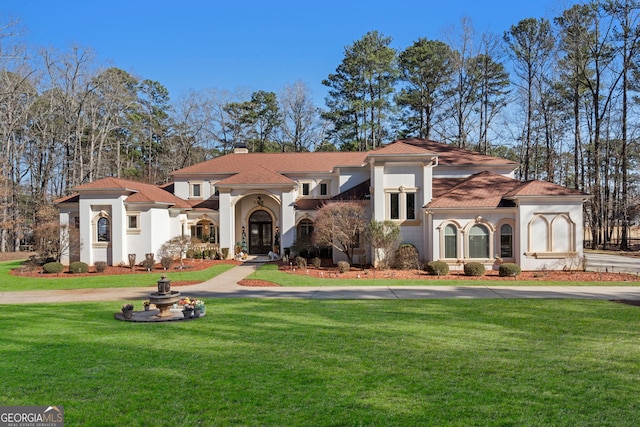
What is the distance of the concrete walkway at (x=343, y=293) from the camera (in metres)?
15.2

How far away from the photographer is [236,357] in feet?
26.4

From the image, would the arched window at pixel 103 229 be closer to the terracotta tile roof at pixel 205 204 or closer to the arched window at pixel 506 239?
the terracotta tile roof at pixel 205 204

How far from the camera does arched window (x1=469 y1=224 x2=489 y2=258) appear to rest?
904 inches

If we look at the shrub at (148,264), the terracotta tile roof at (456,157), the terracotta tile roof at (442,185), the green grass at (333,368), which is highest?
the terracotta tile roof at (456,157)

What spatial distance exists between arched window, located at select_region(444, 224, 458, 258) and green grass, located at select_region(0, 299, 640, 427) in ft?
35.9

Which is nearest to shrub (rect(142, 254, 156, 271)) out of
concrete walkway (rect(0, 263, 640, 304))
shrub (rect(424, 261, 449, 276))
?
concrete walkway (rect(0, 263, 640, 304))

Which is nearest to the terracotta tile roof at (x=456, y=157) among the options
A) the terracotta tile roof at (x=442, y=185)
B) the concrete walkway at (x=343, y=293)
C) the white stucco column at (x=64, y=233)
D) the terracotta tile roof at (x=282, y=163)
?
the terracotta tile roof at (x=442, y=185)

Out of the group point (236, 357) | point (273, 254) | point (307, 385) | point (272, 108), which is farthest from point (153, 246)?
point (272, 108)

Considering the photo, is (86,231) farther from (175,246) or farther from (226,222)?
(226,222)

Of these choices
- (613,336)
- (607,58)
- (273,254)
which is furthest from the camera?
(607,58)

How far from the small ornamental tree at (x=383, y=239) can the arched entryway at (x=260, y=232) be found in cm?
1094

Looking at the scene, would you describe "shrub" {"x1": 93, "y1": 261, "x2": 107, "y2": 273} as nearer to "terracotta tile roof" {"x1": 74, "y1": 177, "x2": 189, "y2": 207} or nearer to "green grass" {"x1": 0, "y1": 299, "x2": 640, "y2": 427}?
"terracotta tile roof" {"x1": 74, "y1": 177, "x2": 189, "y2": 207}

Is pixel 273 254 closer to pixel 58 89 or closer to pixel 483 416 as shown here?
pixel 483 416

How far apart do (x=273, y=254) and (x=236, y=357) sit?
21546 mm
